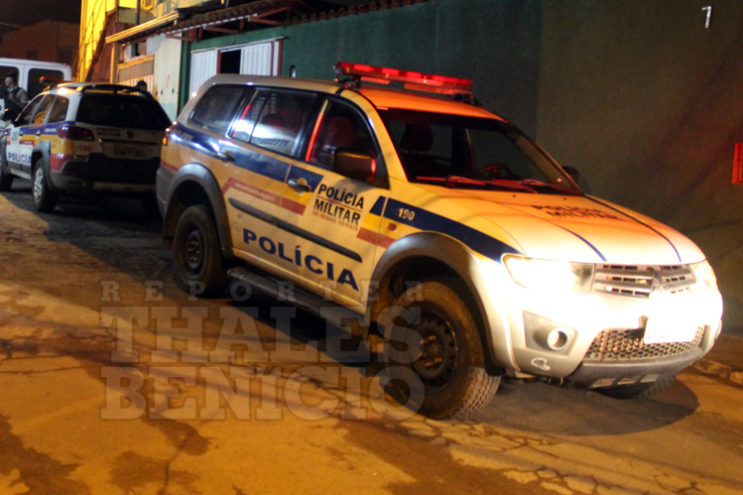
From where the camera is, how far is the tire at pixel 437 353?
14.4ft

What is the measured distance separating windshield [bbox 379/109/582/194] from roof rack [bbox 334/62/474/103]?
17.5 inches

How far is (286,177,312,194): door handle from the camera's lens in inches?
215

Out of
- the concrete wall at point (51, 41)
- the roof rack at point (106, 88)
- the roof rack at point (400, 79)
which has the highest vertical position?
the concrete wall at point (51, 41)

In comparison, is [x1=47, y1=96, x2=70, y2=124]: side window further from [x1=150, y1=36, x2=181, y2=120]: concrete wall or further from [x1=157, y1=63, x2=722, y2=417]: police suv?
[x1=150, y1=36, x2=181, y2=120]: concrete wall

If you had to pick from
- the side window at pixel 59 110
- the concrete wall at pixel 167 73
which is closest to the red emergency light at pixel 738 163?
the side window at pixel 59 110

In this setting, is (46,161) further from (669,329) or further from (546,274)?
(669,329)

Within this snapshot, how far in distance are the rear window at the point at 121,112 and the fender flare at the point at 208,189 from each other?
158 inches

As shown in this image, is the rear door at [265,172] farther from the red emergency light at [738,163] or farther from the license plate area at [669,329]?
the red emergency light at [738,163]

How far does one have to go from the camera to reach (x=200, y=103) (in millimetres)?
7051

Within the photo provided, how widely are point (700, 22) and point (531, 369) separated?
4.86 m

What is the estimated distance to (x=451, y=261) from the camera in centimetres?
435

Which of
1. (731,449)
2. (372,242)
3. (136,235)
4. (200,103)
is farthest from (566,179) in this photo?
(136,235)

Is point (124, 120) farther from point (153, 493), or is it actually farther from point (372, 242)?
point (153, 493)

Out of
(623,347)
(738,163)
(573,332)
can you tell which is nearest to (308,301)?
(573,332)
